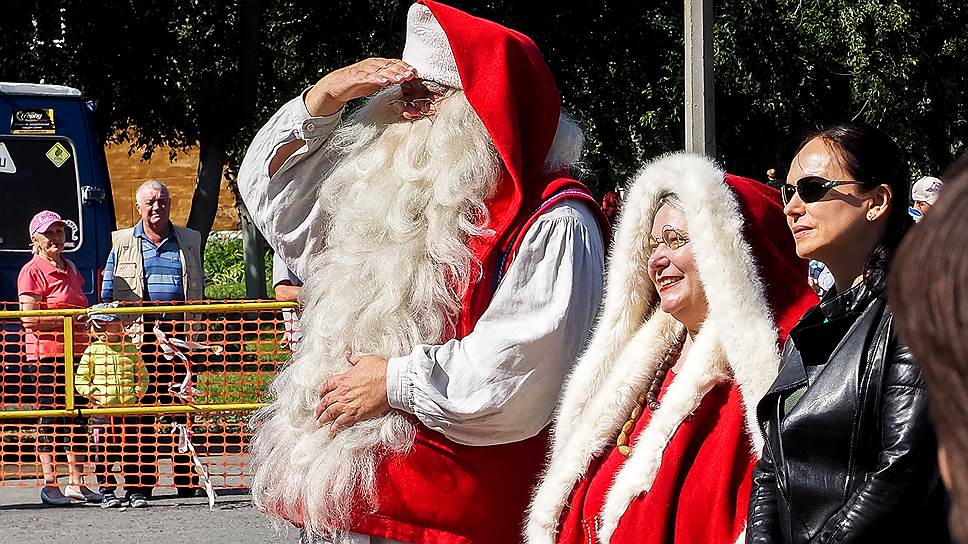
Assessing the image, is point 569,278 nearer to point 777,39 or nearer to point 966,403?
point 966,403

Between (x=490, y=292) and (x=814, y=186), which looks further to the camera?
(x=490, y=292)

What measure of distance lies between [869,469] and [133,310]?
588cm

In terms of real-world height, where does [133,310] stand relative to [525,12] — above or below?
below

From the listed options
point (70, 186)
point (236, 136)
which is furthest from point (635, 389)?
point (236, 136)

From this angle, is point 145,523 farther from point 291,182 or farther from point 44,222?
point 291,182

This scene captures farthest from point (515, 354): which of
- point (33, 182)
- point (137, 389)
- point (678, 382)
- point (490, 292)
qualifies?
point (33, 182)

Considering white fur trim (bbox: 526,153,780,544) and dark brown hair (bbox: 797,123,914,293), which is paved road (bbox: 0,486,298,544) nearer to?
white fur trim (bbox: 526,153,780,544)

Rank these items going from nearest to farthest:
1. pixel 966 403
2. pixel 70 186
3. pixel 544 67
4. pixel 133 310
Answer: pixel 966 403 → pixel 544 67 → pixel 133 310 → pixel 70 186

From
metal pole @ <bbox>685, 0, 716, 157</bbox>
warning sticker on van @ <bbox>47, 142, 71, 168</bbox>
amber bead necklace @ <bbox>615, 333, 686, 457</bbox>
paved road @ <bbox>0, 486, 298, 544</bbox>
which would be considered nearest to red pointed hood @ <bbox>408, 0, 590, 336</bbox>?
amber bead necklace @ <bbox>615, 333, 686, 457</bbox>

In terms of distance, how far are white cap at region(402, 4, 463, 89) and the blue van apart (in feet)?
23.9

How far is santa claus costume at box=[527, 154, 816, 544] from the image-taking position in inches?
107

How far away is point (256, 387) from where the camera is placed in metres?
8.10

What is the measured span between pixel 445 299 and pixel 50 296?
17.9 feet

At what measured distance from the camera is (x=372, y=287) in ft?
11.2
